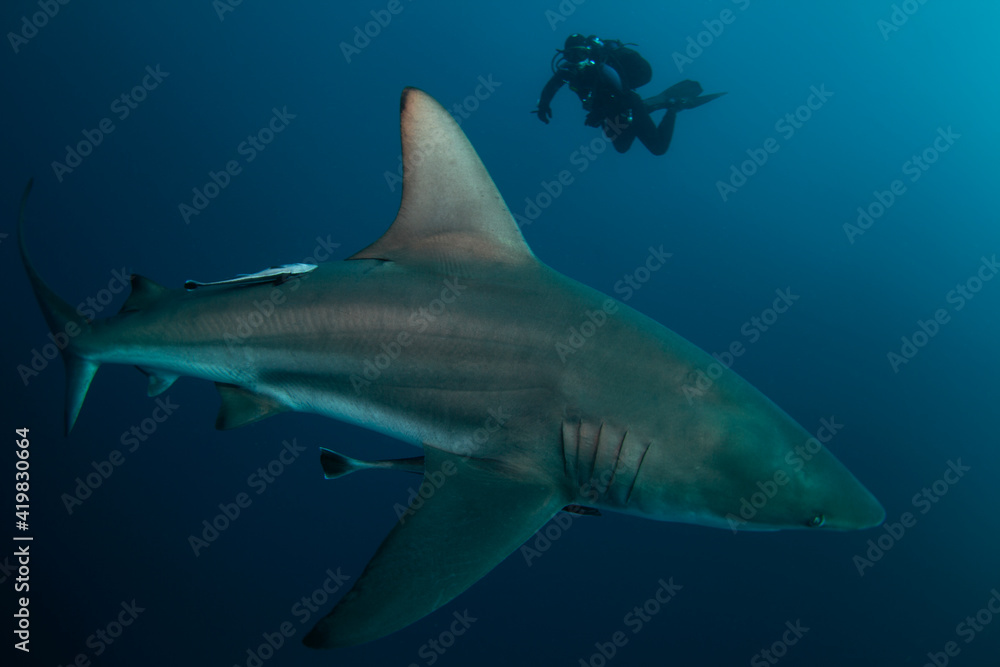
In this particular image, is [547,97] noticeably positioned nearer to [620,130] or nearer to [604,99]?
[604,99]

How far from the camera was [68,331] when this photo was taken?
3.47 metres

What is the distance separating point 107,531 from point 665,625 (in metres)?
9.69

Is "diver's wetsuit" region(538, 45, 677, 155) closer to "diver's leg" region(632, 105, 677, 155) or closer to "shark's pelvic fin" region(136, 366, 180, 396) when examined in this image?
"diver's leg" region(632, 105, 677, 155)

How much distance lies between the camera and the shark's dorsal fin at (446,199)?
285 cm

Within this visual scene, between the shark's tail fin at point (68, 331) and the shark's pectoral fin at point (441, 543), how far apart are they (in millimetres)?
2632

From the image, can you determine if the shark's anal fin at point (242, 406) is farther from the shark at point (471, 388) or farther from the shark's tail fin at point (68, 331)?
the shark's tail fin at point (68, 331)

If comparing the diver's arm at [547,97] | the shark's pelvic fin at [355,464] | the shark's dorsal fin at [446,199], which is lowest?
the shark's pelvic fin at [355,464]

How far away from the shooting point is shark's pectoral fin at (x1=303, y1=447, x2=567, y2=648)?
1.84 meters

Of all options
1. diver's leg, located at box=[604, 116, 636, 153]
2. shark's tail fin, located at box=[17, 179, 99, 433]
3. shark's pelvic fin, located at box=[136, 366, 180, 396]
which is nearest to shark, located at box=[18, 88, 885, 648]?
shark's pelvic fin, located at box=[136, 366, 180, 396]

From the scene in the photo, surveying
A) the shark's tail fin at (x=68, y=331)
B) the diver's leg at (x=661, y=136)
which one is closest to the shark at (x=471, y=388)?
the shark's tail fin at (x=68, y=331)

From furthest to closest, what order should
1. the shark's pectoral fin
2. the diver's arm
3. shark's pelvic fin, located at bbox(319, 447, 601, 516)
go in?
the diver's arm
shark's pelvic fin, located at bbox(319, 447, 601, 516)
the shark's pectoral fin

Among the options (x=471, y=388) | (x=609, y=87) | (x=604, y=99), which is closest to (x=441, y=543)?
(x=471, y=388)

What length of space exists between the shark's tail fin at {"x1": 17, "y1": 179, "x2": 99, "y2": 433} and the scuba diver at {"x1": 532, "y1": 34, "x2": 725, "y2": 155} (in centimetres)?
788

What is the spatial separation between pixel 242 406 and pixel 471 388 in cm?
146
